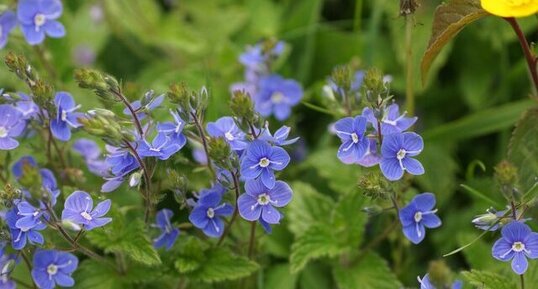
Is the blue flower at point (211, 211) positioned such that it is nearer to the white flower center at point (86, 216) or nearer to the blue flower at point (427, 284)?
the white flower center at point (86, 216)

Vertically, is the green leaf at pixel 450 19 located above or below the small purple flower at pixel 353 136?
above

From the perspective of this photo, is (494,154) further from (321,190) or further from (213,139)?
(213,139)

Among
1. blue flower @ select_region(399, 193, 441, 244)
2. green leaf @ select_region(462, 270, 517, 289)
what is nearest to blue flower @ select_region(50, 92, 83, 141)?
blue flower @ select_region(399, 193, 441, 244)

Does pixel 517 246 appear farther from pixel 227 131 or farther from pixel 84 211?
pixel 84 211

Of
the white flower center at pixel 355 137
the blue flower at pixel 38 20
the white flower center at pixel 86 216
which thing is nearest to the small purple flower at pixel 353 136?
the white flower center at pixel 355 137

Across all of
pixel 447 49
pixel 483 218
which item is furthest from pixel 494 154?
pixel 483 218

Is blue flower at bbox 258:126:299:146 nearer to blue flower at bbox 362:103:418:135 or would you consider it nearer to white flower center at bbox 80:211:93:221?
blue flower at bbox 362:103:418:135
